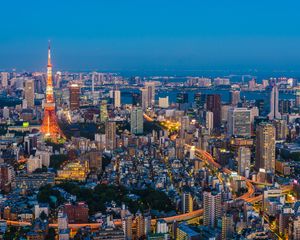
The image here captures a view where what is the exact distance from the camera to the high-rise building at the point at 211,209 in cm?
784

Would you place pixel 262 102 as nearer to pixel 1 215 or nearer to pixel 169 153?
pixel 169 153

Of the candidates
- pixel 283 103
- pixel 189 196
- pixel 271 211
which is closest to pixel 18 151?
pixel 189 196

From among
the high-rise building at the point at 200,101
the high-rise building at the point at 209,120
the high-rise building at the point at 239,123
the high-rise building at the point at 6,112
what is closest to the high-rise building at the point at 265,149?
the high-rise building at the point at 239,123

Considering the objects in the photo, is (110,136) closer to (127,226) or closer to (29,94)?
(127,226)

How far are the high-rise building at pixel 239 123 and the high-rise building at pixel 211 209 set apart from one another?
25.3 feet

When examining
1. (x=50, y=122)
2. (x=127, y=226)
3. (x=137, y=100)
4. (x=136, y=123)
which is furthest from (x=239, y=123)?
(x=127, y=226)

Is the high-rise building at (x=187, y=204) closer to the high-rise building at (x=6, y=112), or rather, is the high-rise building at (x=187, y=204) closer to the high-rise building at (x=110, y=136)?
the high-rise building at (x=110, y=136)

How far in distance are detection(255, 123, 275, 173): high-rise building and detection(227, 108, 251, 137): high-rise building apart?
316 cm

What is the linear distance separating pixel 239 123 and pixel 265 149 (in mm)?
4326

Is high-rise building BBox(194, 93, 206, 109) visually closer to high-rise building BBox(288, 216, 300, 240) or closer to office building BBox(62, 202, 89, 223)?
office building BBox(62, 202, 89, 223)

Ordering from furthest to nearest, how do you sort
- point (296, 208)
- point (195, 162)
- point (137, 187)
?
point (195, 162), point (137, 187), point (296, 208)

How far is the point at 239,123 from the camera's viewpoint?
1619cm

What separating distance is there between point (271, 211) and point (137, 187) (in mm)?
2437

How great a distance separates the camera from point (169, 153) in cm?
→ 1309
